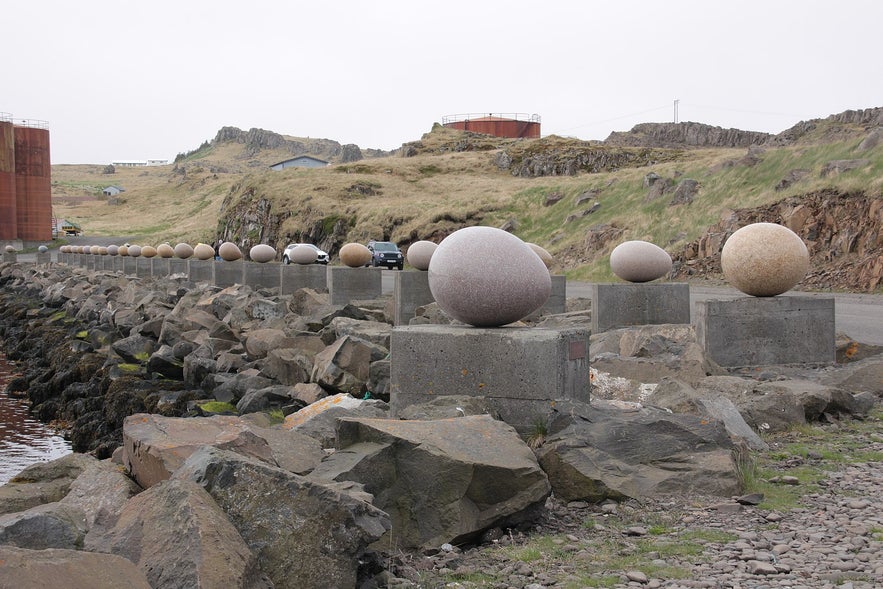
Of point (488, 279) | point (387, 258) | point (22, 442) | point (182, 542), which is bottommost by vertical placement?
point (22, 442)

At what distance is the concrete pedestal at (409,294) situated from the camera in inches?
652

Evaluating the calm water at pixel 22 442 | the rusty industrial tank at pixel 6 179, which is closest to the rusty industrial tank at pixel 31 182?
the rusty industrial tank at pixel 6 179

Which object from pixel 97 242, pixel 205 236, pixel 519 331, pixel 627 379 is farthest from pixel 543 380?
pixel 97 242

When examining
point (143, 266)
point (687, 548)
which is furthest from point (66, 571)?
point (143, 266)

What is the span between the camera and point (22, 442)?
516 inches

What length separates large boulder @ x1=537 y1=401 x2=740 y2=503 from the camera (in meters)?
5.87

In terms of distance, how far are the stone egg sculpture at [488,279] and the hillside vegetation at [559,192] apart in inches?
765

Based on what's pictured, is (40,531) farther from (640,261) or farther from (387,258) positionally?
(387,258)

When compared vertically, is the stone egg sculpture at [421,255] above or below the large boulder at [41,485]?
above

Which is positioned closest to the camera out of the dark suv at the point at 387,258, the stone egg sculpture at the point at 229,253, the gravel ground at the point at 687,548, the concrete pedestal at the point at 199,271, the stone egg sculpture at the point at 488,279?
the gravel ground at the point at 687,548

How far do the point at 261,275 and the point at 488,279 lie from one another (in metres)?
18.9

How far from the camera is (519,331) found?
7223 millimetres

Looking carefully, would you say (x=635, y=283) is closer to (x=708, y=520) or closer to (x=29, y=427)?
(x=708, y=520)

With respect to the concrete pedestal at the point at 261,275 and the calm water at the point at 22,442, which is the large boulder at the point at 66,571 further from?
the concrete pedestal at the point at 261,275
